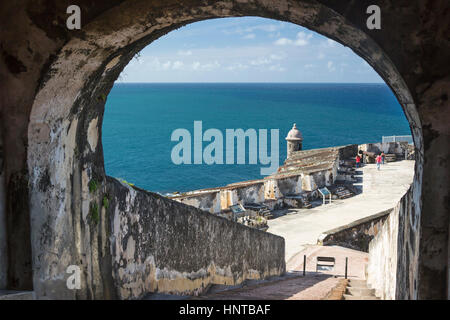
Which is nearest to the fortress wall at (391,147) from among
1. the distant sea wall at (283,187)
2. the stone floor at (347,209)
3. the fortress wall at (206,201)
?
the stone floor at (347,209)

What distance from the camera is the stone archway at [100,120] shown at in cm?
248

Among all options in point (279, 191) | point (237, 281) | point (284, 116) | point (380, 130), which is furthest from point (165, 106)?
point (237, 281)

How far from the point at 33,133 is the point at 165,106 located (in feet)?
338

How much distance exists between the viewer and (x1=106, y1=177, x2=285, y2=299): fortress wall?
13.2ft

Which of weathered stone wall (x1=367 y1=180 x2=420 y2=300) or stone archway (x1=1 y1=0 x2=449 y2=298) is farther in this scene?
weathered stone wall (x1=367 y1=180 x2=420 y2=300)

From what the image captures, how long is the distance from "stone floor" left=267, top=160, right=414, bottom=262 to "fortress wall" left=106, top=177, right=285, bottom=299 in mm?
4992

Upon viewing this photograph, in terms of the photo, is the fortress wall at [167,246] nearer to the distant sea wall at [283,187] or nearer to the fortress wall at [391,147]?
the distant sea wall at [283,187]

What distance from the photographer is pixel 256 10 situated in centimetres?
283

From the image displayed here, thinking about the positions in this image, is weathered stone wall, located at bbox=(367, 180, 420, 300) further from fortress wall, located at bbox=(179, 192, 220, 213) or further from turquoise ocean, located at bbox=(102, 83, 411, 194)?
turquoise ocean, located at bbox=(102, 83, 411, 194)

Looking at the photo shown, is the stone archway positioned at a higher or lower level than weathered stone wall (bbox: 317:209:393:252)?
higher

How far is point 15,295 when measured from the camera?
9.65 feet

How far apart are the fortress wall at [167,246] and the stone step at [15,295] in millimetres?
943

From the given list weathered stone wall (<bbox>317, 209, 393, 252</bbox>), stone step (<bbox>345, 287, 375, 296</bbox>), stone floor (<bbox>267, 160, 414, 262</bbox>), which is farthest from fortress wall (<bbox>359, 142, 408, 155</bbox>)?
stone step (<bbox>345, 287, 375, 296</bbox>)

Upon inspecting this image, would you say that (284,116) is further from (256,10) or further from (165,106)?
(256,10)
